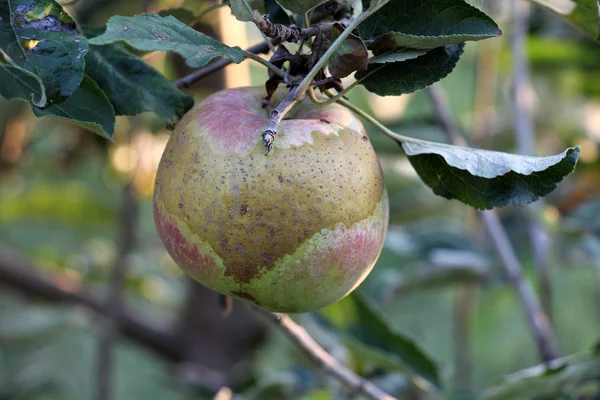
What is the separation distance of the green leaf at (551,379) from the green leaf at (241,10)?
26.6 inches

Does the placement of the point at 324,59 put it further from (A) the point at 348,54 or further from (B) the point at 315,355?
(B) the point at 315,355

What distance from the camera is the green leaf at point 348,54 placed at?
64 cm

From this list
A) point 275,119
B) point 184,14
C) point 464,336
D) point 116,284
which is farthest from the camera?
point 464,336

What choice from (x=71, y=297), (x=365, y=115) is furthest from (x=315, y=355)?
(x=71, y=297)

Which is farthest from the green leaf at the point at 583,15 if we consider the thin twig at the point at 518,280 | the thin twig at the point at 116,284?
the thin twig at the point at 116,284

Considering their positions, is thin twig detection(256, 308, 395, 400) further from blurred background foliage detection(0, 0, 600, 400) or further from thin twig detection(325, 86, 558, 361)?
thin twig detection(325, 86, 558, 361)

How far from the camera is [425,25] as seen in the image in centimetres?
68

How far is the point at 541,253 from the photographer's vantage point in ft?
4.73

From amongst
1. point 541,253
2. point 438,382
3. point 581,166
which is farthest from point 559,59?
point 438,382

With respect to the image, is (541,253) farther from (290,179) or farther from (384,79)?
(290,179)

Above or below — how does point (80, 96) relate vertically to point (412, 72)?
below

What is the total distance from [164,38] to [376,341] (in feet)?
2.54

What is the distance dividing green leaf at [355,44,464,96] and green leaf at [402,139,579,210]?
0.20ft

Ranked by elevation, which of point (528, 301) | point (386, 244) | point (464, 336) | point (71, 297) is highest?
point (528, 301)
